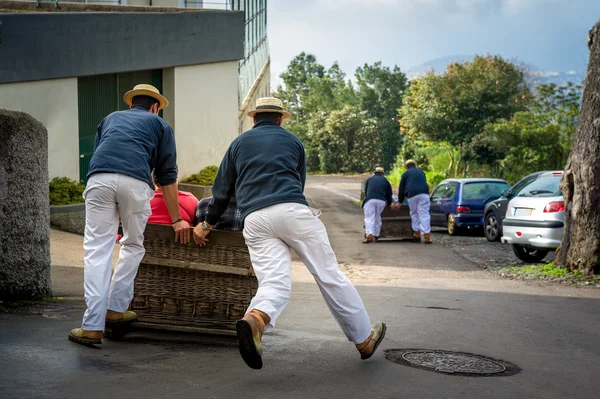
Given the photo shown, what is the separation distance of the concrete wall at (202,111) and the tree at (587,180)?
1102 centimetres

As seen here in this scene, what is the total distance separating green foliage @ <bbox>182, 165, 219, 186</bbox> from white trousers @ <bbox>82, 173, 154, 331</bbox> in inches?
581

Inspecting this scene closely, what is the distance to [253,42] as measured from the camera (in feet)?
101

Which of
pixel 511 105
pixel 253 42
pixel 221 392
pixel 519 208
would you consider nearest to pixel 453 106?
pixel 511 105

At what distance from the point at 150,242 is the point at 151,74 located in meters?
14.5

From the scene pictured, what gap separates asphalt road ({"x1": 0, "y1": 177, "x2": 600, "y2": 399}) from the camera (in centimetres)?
520

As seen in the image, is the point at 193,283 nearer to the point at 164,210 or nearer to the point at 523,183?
the point at 164,210

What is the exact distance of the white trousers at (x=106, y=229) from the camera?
20.3 ft

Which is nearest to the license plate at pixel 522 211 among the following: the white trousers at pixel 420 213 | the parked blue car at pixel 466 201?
the white trousers at pixel 420 213

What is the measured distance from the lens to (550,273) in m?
12.9

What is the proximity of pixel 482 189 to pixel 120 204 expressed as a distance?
659 inches

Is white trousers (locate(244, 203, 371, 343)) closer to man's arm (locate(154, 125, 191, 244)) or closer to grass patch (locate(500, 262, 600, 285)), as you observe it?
man's arm (locate(154, 125, 191, 244))

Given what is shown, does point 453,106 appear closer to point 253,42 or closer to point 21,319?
point 253,42

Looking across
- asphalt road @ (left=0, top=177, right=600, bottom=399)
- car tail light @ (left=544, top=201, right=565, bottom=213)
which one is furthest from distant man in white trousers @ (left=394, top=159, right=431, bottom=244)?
asphalt road @ (left=0, top=177, right=600, bottom=399)

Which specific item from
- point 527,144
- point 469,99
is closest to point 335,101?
point 469,99
